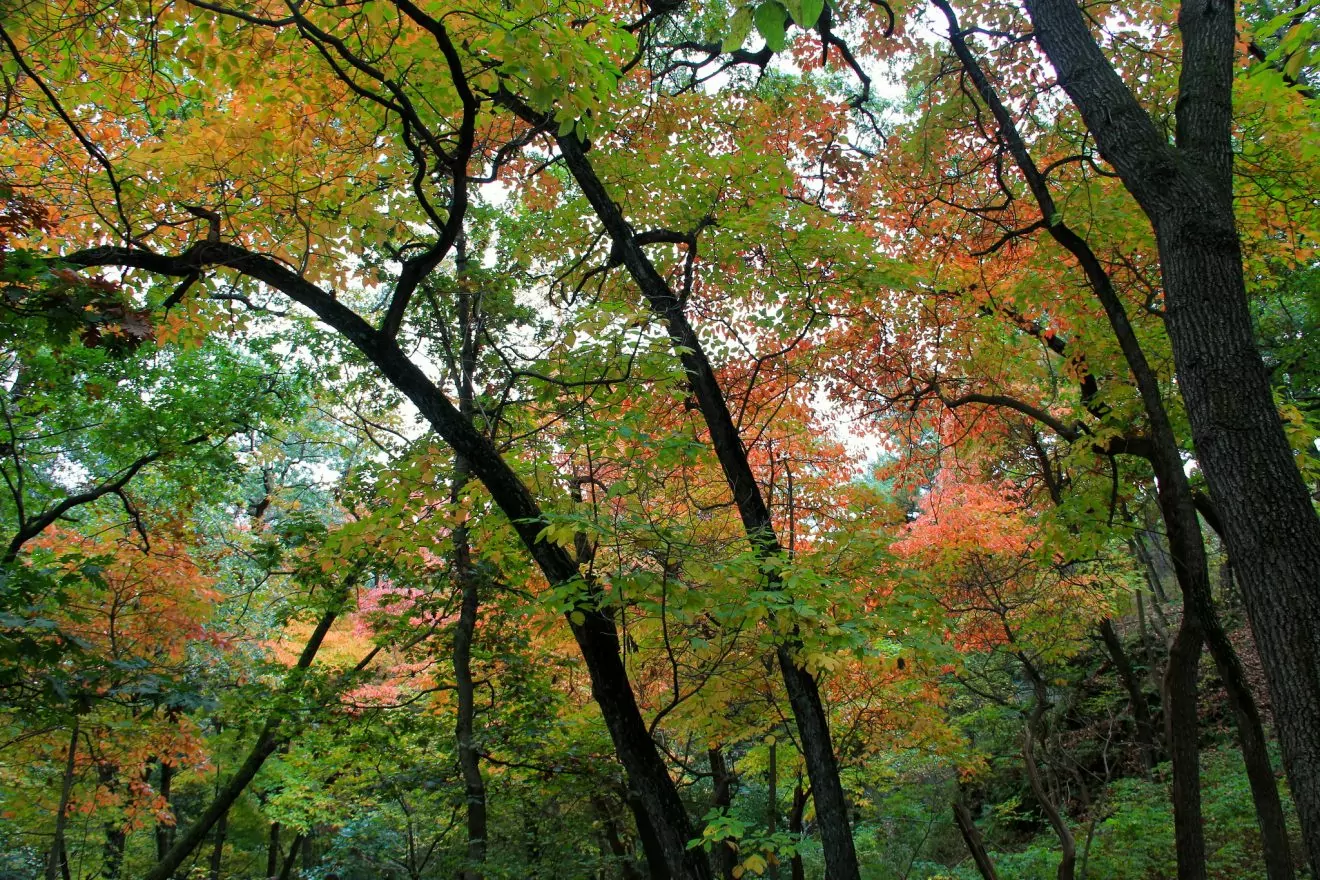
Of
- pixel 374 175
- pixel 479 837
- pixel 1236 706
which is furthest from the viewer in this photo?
pixel 479 837

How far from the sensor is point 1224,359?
9.48 feet

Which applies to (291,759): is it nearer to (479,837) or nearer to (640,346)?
(479,837)

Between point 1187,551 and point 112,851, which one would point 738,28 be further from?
point 112,851

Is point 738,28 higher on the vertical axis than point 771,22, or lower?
higher

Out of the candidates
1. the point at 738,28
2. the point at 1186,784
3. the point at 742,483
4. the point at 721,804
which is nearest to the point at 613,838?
the point at 721,804

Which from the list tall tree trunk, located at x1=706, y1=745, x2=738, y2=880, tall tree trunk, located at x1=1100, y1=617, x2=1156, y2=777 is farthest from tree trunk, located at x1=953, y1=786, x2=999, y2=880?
tall tree trunk, located at x1=1100, y1=617, x2=1156, y2=777

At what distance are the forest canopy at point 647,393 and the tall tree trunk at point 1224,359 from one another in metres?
0.02

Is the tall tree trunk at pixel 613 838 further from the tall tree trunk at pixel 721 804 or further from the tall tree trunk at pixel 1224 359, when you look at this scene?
the tall tree trunk at pixel 1224 359

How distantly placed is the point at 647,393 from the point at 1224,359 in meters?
2.63

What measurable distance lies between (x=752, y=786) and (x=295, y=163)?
40.3 feet

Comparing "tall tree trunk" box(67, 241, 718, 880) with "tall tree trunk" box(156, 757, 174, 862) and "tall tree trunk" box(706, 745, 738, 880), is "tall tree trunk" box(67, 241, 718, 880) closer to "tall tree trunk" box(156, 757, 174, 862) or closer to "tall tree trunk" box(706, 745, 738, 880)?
"tall tree trunk" box(706, 745, 738, 880)

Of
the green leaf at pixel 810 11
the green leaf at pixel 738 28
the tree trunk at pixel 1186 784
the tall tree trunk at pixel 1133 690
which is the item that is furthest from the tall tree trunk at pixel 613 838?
the green leaf at pixel 810 11

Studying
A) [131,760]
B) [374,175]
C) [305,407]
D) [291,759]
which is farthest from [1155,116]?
[131,760]

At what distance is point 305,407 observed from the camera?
8352 millimetres
